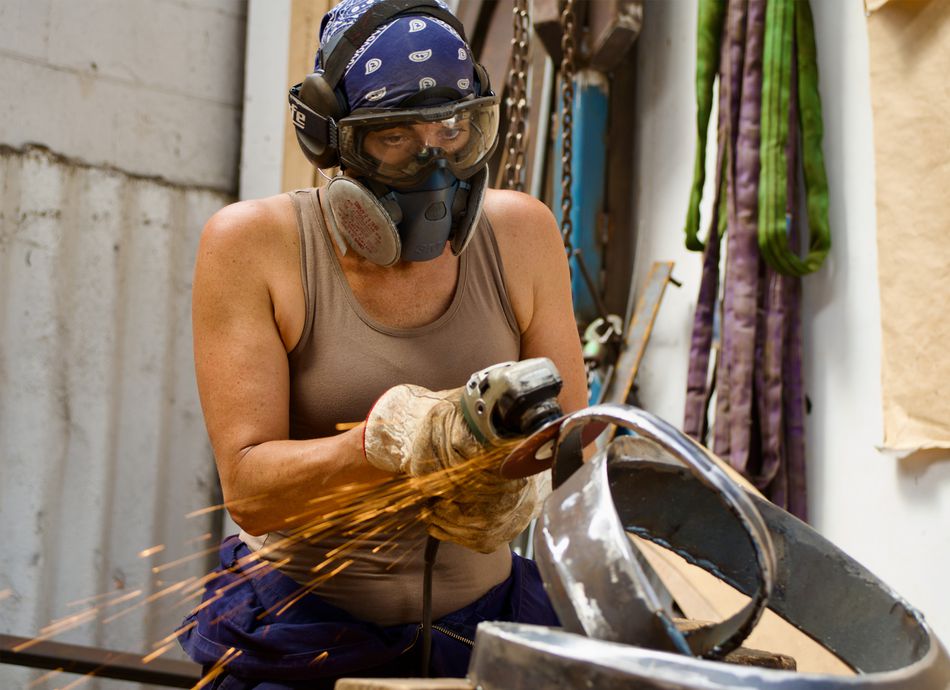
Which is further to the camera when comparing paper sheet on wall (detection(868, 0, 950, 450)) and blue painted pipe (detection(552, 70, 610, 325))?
blue painted pipe (detection(552, 70, 610, 325))

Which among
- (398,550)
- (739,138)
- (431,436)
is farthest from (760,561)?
(739,138)

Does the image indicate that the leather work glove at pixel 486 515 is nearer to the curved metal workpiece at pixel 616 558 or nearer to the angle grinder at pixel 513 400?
the angle grinder at pixel 513 400

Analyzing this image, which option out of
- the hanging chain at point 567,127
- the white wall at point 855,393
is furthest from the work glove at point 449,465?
the hanging chain at point 567,127

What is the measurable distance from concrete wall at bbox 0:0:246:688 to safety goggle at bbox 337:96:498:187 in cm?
214

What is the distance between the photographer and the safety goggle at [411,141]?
4.97 feet

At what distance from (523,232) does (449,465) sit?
651 mm

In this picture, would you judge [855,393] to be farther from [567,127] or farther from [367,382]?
[367,382]

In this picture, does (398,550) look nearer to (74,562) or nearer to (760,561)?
(760,561)

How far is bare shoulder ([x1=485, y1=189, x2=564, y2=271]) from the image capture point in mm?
1806

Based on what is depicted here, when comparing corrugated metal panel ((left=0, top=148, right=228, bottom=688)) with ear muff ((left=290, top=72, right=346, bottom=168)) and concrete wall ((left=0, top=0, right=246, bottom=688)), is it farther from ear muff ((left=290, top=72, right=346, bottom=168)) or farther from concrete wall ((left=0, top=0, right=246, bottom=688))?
ear muff ((left=290, top=72, right=346, bottom=168))

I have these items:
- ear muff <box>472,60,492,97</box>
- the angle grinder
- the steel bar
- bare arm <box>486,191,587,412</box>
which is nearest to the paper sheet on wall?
bare arm <box>486,191,587,412</box>

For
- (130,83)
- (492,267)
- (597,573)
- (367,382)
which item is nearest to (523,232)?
(492,267)

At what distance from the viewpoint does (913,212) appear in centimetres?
212

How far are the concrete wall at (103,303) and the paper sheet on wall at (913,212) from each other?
239cm
